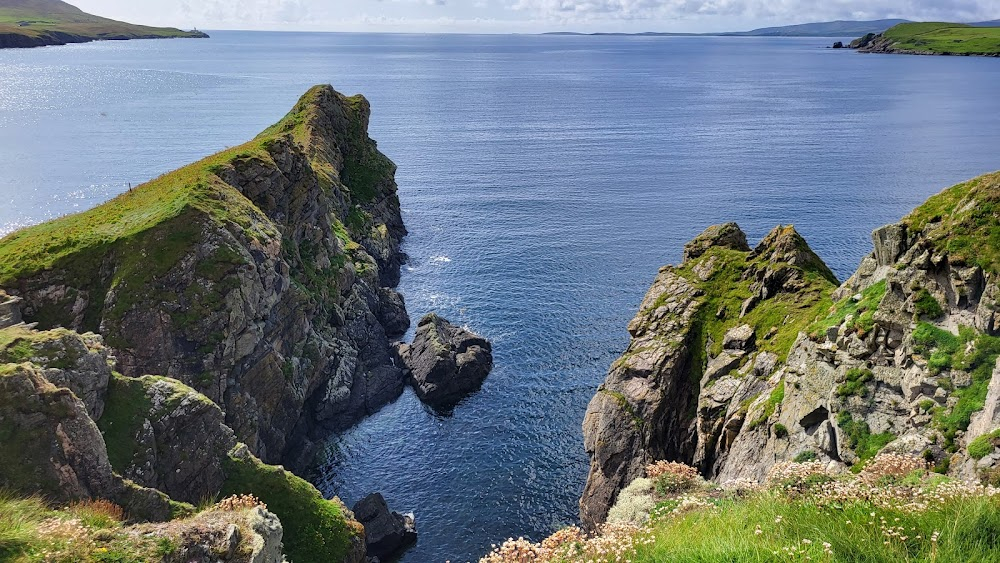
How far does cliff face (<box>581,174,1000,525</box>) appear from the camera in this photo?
27578 mm

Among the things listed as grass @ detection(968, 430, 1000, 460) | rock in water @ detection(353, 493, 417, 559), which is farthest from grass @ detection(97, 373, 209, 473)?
grass @ detection(968, 430, 1000, 460)

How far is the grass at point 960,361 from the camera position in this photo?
25781 millimetres

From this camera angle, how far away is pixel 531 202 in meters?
115

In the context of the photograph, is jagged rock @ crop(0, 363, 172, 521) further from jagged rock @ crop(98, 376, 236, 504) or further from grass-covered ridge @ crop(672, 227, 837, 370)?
grass-covered ridge @ crop(672, 227, 837, 370)

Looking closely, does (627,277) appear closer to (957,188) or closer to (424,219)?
(424,219)

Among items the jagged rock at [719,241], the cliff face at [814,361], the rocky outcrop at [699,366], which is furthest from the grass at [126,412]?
the jagged rock at [719,241]

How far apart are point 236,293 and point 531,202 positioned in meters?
72.5

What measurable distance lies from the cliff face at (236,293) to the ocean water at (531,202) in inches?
203

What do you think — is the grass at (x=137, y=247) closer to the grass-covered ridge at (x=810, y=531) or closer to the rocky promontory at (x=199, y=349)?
the rocky promontory at (x=199, y=349)

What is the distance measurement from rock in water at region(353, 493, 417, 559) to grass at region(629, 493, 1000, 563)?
33953 millimetres

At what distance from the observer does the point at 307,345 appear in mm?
58688

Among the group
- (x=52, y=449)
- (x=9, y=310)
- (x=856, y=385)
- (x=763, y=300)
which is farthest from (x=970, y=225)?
(x=9, y=310)

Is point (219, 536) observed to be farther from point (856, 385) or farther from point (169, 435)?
point (856, 385)

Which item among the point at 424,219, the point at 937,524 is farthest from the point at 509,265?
the point at 937,524
